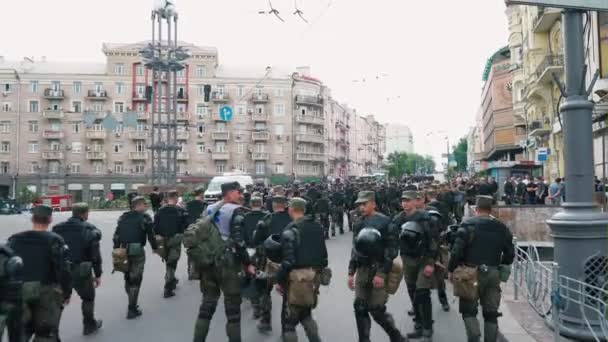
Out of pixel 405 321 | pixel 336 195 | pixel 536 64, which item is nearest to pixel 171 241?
pixel 405 321

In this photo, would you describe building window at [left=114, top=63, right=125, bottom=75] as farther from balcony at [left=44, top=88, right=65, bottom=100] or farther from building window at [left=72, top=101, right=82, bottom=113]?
balcony at [left=44, top=88, right=65, bottom=100]

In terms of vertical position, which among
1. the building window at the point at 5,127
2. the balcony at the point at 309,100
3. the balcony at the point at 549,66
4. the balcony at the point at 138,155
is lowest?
the balcony at the point at 138,155

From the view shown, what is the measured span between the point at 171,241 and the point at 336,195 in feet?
30.4

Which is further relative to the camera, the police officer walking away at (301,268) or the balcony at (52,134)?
the balcony at (52,134)

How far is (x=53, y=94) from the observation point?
197 feet

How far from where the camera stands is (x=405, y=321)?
7070 millimetres

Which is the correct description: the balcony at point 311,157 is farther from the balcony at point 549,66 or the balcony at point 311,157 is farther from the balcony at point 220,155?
the balcony at point 549,66

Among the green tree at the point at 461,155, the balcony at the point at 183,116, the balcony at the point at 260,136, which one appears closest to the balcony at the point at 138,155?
the balcony at the point at 183,116

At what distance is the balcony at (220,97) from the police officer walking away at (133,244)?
181 ft

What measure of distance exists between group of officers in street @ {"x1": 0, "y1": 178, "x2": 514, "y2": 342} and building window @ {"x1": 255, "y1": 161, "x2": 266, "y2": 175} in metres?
57.9

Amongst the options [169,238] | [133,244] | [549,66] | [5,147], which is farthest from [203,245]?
[5,147]

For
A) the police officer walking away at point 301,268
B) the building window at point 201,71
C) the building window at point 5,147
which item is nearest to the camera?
the police officer walking away at point 301,268

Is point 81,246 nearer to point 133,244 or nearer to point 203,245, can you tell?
point 133,244

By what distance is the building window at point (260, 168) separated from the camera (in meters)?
64.8
